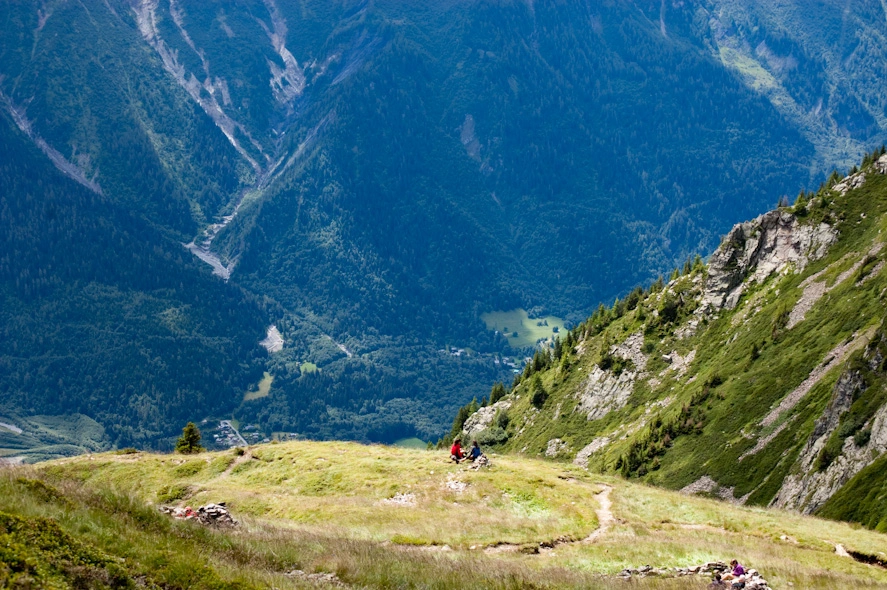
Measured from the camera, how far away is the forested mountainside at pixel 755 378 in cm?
7894

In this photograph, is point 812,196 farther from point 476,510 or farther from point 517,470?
point 476,510

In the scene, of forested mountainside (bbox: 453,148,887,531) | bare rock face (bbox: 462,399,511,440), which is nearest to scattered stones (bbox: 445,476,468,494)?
forested mountainside (bbox: 453,148,887,531)

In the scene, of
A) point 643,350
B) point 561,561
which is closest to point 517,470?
point 561,561

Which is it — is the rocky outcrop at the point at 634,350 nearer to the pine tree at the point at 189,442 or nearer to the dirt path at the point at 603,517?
the pine tree at the point at 189,442

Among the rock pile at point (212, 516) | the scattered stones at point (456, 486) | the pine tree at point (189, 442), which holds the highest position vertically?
the pine tree at point (189, 442)

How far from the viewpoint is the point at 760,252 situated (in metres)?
141

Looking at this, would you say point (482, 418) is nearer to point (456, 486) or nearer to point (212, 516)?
point (456, 486)

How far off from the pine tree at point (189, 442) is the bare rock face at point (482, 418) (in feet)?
282

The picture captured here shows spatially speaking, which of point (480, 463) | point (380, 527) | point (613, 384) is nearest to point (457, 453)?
point (480, 463)

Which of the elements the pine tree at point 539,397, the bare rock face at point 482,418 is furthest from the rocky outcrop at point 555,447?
the bare rock face at point 482,418

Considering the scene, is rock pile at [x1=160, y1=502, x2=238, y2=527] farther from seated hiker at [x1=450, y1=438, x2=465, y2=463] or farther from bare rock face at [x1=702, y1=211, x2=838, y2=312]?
bare rock face at [x1=702, y1=211, x2=838, y2=312]

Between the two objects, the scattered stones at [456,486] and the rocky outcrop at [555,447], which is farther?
the rocky outcrop at [555,447]

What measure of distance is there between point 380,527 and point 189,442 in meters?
53.5

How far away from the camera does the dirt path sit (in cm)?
4781
